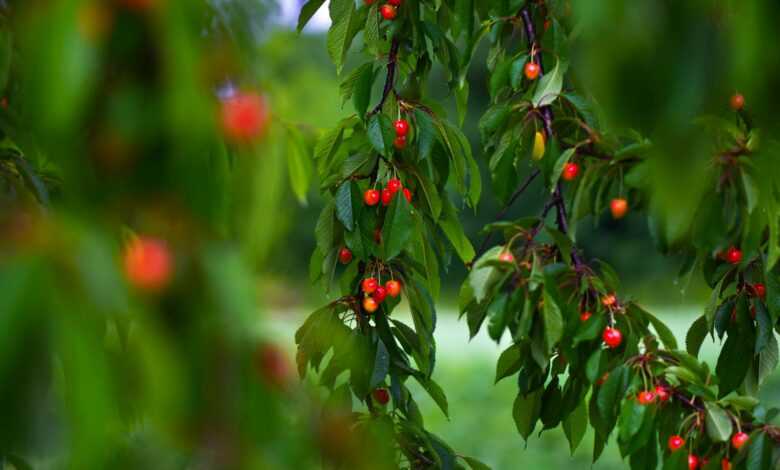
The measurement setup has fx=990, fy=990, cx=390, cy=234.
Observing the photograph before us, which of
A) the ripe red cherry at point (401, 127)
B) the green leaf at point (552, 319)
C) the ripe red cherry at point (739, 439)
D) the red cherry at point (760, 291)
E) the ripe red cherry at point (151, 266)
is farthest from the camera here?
the ripe red cherry at point (401, 127)

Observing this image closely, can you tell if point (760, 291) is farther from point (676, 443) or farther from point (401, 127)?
point (401, 127)

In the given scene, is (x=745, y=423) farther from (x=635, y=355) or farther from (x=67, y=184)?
(x=67, y=184)

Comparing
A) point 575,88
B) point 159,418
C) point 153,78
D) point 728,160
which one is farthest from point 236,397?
point 575,88

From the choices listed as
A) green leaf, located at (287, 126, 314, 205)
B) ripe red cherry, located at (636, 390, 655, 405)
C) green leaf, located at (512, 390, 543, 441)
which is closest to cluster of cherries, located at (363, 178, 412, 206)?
green leaf, located at (287, 126, 314, 205)

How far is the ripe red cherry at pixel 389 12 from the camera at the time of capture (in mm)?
1589

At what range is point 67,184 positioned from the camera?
1.52 ft

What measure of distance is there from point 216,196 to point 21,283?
9 cm

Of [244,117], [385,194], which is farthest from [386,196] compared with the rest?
[244,117]

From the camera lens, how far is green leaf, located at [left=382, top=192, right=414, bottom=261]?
1472 millimetres

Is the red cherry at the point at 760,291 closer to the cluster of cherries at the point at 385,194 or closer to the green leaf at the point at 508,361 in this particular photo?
the green leaf at the point at 508,361

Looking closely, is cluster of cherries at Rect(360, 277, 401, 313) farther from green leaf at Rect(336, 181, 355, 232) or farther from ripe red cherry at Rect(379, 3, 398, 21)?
ripe red cherry at Rect(379, 3, 398, 21)

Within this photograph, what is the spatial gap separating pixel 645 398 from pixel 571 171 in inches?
13.0

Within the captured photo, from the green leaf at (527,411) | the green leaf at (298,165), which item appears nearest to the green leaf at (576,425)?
the green leaf at (527,411)

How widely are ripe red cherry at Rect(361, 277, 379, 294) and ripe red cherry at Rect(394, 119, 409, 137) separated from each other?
233mm
